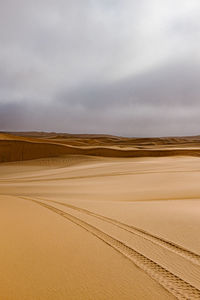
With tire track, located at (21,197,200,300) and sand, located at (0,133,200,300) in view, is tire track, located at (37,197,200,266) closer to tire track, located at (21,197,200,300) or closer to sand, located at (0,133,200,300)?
sand, located at (0,133,200,300)

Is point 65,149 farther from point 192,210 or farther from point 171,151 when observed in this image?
point 192,210

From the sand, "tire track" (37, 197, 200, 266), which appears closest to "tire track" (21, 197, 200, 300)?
the sand

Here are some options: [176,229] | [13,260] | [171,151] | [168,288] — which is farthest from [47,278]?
[171,151]

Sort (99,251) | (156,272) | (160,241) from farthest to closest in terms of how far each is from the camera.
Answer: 1. (160,241)
2. (99,251)
3. (156,272)

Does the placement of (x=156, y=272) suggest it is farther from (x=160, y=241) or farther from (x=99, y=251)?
(x=160, y=241)

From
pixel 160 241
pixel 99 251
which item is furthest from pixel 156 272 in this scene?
pixel 160 241

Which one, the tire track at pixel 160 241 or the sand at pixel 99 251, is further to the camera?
the tire track at pixel 160 241

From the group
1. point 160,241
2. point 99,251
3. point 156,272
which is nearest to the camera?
point 156,272

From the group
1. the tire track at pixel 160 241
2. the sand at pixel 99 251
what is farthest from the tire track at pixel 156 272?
the tire track at pixel 160 241

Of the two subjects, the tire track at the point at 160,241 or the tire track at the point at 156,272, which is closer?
the tire track at the point at 156,272

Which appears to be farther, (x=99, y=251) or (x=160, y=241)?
(x=160, y=241)

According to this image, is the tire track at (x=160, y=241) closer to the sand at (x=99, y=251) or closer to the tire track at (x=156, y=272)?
the sand at (x=99, y=251)

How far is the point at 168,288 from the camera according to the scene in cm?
217

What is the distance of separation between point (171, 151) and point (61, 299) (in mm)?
24558
